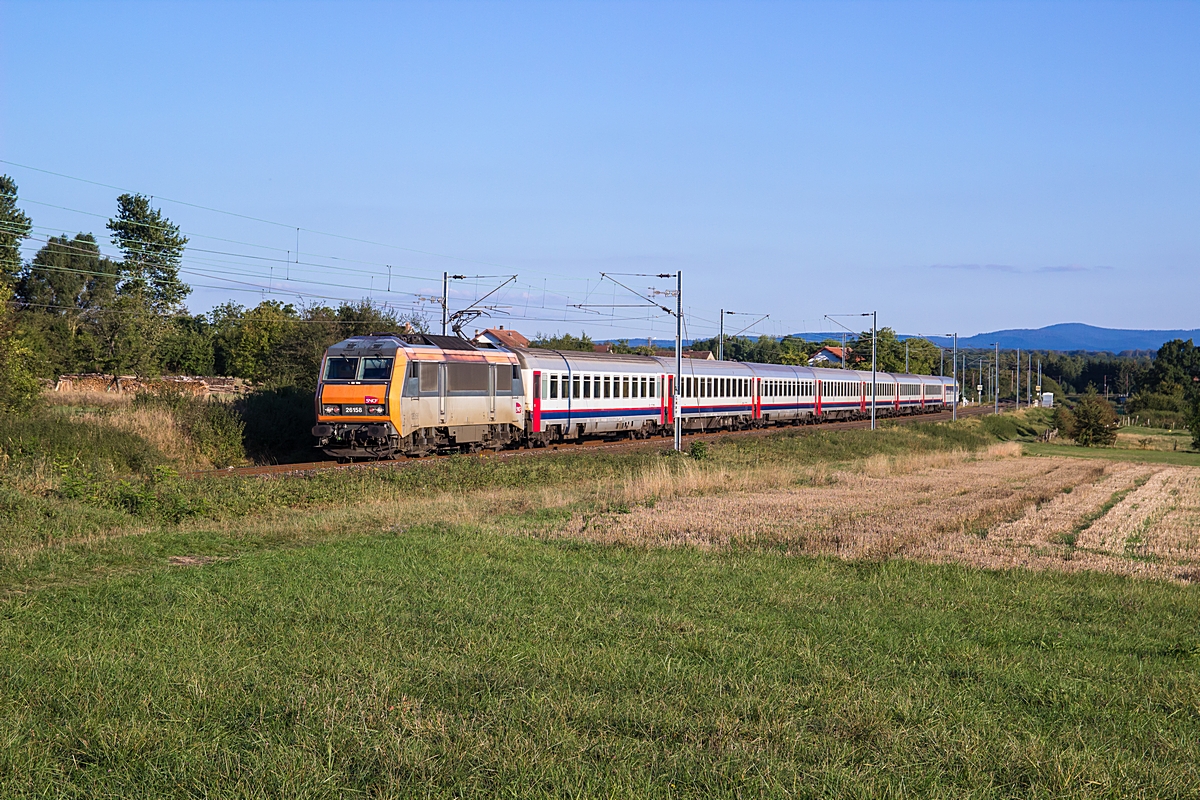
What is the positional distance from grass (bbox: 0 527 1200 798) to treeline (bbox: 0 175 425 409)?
18.7 m

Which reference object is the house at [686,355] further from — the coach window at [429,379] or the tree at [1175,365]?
the tree at [1175,365]

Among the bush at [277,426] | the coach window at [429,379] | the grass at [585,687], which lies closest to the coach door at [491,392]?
the coach window at [429,379]

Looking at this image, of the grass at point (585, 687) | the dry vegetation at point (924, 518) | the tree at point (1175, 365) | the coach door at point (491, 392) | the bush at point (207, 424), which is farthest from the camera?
the tree at point (1175, 365)

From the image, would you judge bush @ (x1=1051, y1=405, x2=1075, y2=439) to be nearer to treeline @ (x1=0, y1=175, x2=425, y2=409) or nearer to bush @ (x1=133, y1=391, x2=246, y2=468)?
treeline @ (x1=0, y1=175, x2=425, y2=409)

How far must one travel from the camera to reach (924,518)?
19312 millimetres

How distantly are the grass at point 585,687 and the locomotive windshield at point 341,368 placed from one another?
50.6 ft

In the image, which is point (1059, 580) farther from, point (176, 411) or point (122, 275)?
point (122, 275)

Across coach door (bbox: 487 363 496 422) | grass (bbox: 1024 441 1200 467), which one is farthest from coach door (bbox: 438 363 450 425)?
grass (bbox: 1024 441 1200 467)

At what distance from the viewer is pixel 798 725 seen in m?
6.61

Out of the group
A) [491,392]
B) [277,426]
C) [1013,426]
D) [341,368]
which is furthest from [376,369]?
[1013,426]

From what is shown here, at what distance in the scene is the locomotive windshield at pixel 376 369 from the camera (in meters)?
26.7

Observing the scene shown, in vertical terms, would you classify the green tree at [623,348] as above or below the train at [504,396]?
above

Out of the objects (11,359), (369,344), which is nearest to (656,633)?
(369,344)

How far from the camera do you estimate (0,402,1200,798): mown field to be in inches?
231
